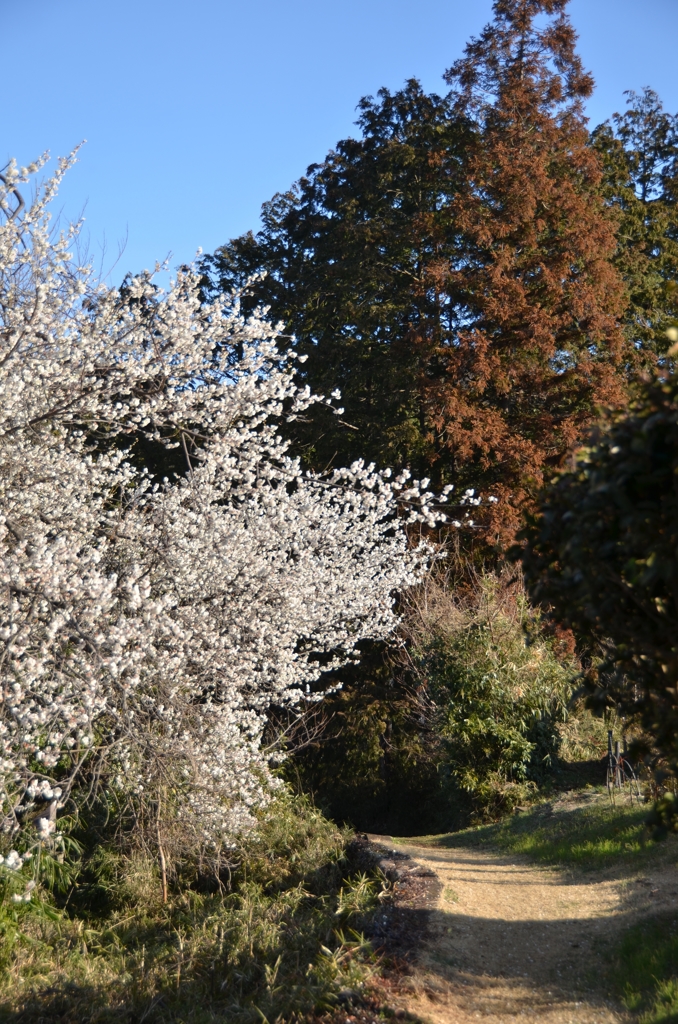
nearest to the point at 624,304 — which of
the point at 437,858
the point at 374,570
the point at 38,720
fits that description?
the point at 374,570

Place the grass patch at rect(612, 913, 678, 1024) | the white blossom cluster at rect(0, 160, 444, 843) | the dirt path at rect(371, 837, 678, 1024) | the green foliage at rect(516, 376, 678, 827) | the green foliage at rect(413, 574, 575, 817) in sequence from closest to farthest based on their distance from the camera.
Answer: the green foliage at rect(516, 376, 678, 827), the grass patch at rect(612, 913, 678, 1024), the dirt path at rect(371, 837, 678, 1024), the white blossom cluster at rect(0, 160, 444, 843), the green foliage at rect(413, 574, 575, 817)

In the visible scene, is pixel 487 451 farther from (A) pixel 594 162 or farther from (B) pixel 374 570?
(A) pixel 594 162

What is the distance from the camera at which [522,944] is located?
556 cm

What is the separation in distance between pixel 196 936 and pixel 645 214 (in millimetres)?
18126

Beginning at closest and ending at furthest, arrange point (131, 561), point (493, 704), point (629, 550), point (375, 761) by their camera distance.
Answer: point (629, 550)
point (131, 561)
point (493, 704)
point (375, 761)

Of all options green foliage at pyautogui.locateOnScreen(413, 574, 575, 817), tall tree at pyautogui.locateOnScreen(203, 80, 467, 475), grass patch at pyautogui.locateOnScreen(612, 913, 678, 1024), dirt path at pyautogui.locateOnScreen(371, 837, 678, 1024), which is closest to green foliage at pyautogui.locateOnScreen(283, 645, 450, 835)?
green foliage at pyautogui.locateOnScreen(413, 574, 575, 817)

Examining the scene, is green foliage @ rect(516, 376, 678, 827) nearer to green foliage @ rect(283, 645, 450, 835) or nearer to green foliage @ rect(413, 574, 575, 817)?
green foliage @ rect(413, 574, 575, 817)

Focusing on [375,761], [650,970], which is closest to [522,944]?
[650,970]

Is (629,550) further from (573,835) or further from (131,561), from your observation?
(573,835)

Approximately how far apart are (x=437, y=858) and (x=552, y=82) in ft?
42.5

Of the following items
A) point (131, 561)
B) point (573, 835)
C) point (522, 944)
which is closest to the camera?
point (522, 944)

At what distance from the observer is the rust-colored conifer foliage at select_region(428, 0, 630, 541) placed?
1358 centimetres

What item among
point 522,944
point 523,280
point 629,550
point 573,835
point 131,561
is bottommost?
point 522,944

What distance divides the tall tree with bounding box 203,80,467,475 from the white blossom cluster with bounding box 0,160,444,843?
19.1 ft
